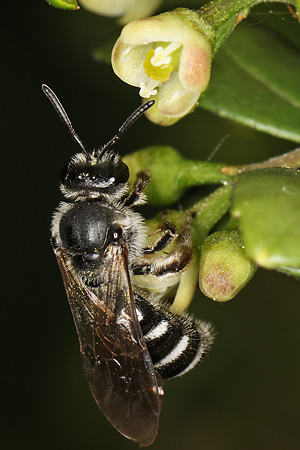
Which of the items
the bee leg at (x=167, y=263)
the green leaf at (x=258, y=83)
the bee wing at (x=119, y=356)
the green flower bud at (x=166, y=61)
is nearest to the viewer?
the green flower bud at (x=166, y=61)

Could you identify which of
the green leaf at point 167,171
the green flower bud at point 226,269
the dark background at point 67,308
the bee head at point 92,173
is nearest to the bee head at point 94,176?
the bee head at point 92,173

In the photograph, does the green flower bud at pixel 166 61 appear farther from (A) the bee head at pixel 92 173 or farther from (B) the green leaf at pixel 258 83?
(B) the green leaf at pixel 258 83

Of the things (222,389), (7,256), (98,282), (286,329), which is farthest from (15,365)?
(98,282)

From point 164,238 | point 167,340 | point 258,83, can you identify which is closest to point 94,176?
point 164,238

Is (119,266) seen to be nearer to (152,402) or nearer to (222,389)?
(152,402)

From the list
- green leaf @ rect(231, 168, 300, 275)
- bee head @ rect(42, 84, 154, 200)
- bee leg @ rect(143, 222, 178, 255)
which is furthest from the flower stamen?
green leaf @ rect(231, 168, 300, 275)

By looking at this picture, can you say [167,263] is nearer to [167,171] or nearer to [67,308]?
[167,171]
